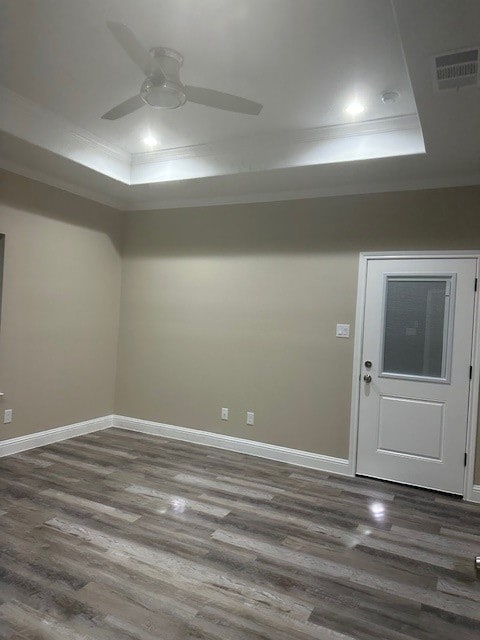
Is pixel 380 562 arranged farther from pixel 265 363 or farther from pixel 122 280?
pixel 122 280

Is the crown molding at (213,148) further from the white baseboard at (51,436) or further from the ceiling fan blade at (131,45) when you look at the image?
the white baseboard at (51,436)

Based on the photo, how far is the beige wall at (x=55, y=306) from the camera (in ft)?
12.9

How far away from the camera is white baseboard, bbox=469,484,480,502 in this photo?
3.50 m

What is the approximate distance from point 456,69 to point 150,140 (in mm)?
2685

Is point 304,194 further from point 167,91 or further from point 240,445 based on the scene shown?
point 240,445

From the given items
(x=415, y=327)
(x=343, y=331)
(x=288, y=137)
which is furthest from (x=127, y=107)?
(x=415, y=327)

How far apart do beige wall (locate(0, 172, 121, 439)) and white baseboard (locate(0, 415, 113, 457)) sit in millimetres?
60

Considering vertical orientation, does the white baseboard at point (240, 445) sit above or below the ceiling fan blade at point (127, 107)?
below

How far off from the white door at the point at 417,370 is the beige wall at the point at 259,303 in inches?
7.7

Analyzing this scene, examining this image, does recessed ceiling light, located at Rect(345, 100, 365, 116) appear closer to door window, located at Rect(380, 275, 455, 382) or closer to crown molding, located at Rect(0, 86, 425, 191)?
crown molding, located at Rect(0, 86, 425, 191)

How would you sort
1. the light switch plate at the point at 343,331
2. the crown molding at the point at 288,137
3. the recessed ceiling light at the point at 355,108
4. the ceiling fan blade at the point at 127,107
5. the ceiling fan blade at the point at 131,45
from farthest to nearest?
the light switch plate at the point at 343,331 → the crown molding at the point at 288,137 → the recessed ceiling light at the point at 355,108 → the ceiling fan blade at the point at 127,107 → the ceiling fan blade at the point at 131,45

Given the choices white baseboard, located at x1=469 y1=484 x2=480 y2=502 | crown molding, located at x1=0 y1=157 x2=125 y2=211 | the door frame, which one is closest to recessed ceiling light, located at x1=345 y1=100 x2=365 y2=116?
the door frame

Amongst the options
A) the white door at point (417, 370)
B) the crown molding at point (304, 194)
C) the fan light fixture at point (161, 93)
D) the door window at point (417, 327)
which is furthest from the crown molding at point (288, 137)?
the fan light fixture at point (161, 93)

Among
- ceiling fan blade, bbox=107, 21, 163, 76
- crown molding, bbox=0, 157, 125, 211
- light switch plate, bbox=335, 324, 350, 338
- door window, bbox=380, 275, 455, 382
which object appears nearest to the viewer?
ceiling fan blade, bbox=107, 21, 163, 76
